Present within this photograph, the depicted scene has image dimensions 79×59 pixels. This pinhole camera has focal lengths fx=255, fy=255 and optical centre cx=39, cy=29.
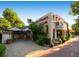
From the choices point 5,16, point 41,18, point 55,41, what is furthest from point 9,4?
point 55,41

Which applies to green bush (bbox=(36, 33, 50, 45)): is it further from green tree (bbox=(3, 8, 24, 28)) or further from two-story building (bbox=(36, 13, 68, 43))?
green tree (bbox=(3, 8, 24, 28))

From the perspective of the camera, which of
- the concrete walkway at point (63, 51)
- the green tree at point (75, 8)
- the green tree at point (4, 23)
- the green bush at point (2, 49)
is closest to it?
the green bush at point (2, 49)

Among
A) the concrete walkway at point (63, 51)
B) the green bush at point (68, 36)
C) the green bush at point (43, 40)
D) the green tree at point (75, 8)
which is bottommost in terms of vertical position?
the concrete walkway at point (63, 51)

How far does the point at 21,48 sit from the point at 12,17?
0.94 metres

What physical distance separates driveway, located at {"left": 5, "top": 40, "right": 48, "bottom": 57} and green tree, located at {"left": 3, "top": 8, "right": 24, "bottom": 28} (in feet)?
1.62

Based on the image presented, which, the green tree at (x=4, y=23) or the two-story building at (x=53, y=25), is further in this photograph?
the green tree at (x=4, y=23)

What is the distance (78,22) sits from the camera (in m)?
7.26

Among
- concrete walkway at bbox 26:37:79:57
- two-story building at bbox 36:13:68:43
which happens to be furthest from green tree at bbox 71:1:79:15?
concrete walkway at bbox 26:37:79:57

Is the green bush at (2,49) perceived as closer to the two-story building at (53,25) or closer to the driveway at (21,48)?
the driveway at (21,48)

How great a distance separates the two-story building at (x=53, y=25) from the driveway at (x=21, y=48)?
48 cm

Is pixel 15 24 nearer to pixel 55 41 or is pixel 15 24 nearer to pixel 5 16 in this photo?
pixel 5 16

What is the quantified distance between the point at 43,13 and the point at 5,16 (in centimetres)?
110

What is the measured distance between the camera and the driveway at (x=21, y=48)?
705 centimetres

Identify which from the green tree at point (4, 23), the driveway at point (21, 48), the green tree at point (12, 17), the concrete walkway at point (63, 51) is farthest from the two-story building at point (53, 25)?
the green tree at point (4, 23)
